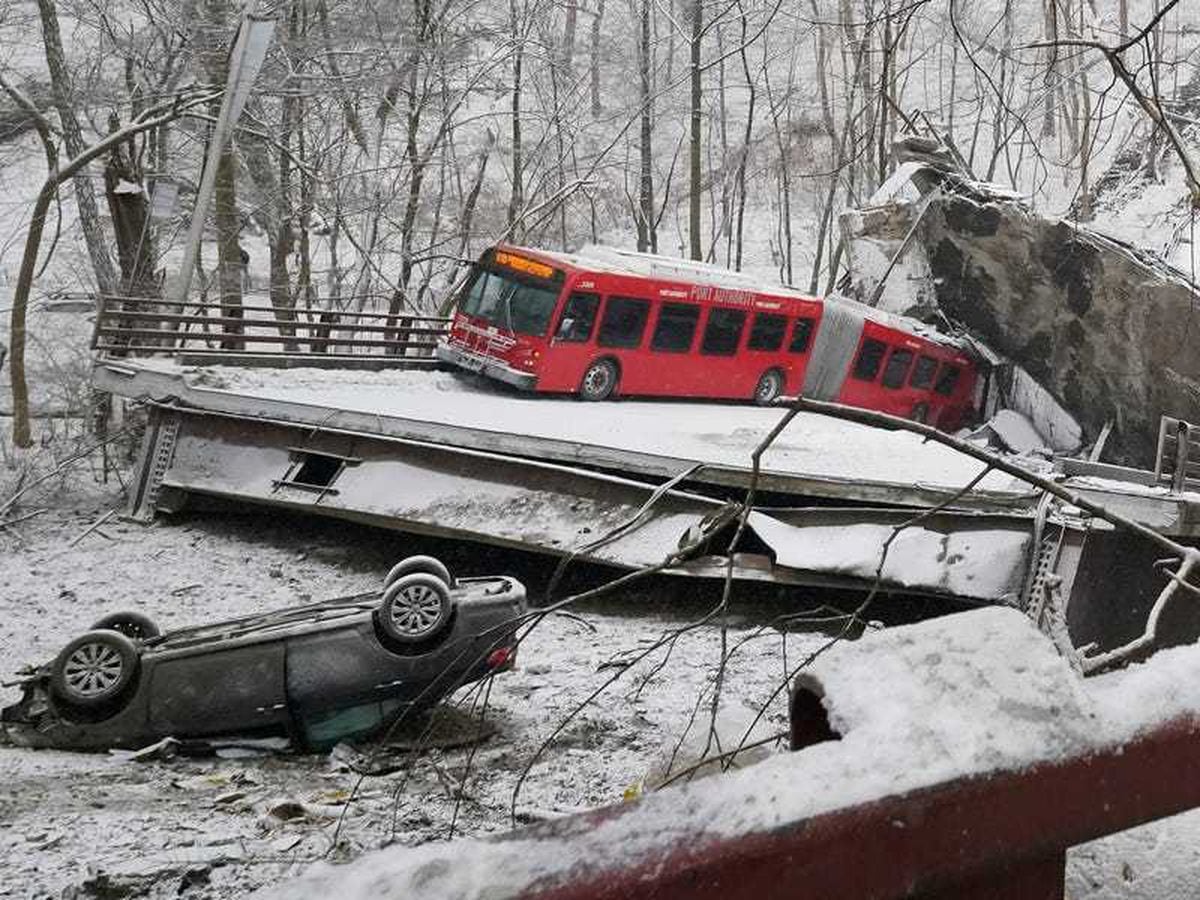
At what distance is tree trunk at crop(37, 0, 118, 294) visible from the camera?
21.9 meters

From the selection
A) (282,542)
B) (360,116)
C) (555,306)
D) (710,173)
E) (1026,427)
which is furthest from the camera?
(710,173)

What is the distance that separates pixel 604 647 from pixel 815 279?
83.0 feet

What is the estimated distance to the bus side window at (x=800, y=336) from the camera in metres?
22.0

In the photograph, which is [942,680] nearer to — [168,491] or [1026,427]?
[168,491]

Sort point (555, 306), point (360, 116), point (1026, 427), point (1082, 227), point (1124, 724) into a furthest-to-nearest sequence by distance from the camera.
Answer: point (360, 116), point (1026, 427), point (1082, 227), point (555, 306), point (1124, 724)

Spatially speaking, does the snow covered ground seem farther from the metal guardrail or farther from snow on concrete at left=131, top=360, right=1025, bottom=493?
the metal guardrail

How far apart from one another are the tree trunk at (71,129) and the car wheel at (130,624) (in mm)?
14086

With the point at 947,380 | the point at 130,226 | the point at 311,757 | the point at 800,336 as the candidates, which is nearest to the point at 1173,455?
the point at 311,757

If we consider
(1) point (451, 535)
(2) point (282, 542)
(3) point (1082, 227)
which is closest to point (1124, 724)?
(1) point (451, 535)

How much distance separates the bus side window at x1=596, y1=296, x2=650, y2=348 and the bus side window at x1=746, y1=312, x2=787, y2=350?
103 inches

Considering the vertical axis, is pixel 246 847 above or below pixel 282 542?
above

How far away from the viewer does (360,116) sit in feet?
95.2

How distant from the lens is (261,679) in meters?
8.11

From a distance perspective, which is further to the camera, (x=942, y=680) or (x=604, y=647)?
(x=604, y=647)
